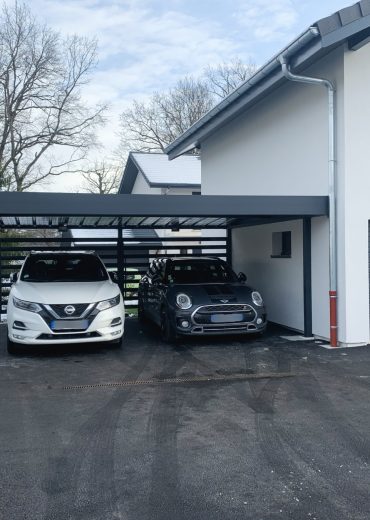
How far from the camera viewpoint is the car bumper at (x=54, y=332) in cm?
795

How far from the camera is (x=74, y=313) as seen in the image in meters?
8.10

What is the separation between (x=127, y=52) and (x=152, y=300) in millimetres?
13659

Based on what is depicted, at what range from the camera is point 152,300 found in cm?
1079

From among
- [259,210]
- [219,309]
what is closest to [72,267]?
[219,309]

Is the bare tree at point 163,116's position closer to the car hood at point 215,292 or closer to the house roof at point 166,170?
the house roof at point 166,170

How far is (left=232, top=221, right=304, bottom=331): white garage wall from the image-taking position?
33.7ft

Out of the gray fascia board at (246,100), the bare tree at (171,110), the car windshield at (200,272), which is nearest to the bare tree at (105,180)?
the bare tree at (171,110)

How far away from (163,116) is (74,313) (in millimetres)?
37078

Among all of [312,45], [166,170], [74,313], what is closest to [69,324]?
[74,313]

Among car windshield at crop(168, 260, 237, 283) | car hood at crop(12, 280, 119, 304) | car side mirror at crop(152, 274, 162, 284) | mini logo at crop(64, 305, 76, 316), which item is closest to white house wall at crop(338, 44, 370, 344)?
car windshield at crop(168, 260, 237, 283)

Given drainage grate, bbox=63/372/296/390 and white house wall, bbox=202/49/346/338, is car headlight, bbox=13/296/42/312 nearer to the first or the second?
drainage grate, bbox=63/372/296/390

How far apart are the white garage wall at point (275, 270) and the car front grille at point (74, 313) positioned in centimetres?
418

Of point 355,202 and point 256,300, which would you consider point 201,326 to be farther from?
point 355,202

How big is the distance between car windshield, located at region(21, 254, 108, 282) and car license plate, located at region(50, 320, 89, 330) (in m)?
1.26
